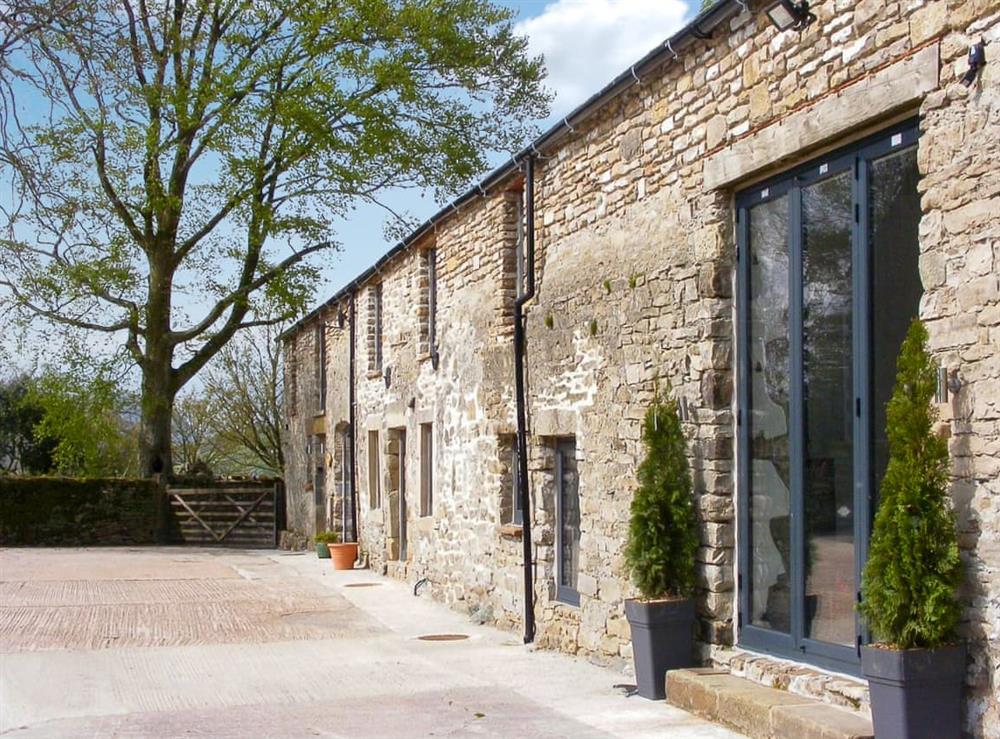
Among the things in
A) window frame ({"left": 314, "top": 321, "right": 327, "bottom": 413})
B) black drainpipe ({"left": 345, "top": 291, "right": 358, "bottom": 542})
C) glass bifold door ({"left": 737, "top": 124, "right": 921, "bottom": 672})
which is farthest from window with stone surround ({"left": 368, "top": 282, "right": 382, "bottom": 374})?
glass bifold door ({"left": 737, "top": 124, "right": 921, "bottom": 672})

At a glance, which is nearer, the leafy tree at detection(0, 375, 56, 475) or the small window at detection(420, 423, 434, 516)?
the small window at detection(420, 423, 434, 516)

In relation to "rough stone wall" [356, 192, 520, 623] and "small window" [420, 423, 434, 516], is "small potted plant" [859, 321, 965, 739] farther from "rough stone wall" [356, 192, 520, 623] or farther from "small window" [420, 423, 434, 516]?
"small window" [420, 423, 434, 516]

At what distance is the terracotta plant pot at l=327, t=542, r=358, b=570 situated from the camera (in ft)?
59.5

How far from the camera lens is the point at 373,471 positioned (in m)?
17.9

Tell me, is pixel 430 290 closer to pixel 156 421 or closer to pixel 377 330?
pixel 377 330

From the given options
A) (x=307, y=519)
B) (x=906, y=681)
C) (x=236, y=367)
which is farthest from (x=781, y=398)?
(x=236, y=367)

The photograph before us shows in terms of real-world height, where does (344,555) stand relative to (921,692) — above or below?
below

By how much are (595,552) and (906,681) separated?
13.6 ft

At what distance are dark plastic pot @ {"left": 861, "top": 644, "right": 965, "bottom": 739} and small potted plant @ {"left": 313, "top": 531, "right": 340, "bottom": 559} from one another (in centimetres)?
1518

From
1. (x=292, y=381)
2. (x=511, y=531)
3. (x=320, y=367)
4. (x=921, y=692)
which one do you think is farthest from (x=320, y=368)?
(x=921, y=692)

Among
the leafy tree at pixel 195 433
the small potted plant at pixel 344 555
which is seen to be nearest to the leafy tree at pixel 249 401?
the leafy tree at pixel 195 433

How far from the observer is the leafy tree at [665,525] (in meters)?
7.67

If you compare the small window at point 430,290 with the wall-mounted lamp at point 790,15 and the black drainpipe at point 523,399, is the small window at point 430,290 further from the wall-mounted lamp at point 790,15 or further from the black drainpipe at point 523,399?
the wall-mounted lamp at point 790,15

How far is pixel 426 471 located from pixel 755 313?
8.14 m
